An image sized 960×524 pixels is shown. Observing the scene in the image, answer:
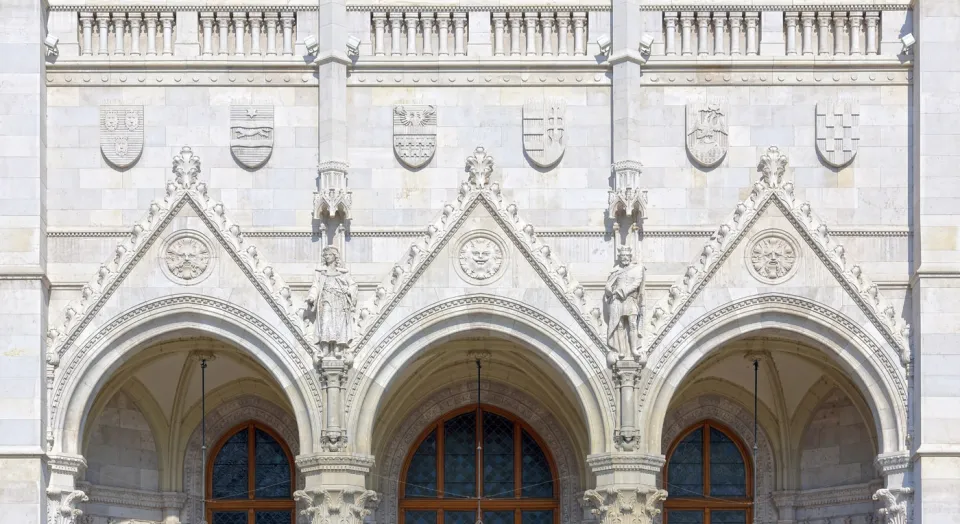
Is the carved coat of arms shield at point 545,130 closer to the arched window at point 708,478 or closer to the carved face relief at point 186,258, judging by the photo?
the carved face relief at point 186,258

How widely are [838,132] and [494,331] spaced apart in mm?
5352

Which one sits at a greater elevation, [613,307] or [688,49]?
[688,49]

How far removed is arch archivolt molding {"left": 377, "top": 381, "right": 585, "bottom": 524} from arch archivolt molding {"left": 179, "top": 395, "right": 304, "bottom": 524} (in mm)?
1376

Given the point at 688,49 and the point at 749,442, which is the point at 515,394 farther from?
the point at 688,49

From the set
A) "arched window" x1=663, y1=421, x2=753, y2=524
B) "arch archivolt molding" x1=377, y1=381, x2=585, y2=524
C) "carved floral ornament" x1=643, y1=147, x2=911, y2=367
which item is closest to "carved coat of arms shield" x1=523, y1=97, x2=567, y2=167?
"carved floral ornament" x1=643, y1=147, x2=911, y2=367

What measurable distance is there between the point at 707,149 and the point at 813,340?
2924 millimetres

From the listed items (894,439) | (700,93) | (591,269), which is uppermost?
(700,93)

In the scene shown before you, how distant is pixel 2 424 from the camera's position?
32094 millimetres

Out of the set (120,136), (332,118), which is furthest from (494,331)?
(120,136)

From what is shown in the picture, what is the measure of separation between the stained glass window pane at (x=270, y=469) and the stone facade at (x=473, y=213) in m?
1.40

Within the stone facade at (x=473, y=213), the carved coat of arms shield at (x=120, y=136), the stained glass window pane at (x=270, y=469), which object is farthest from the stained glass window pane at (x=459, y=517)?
the carved coat of arms shield at (x=120, y=136)

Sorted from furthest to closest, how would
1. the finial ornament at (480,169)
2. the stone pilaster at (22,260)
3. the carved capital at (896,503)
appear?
the finial ornament at (480,169) < the carved capital at (896,503) < the stone pilaster at (22,260)

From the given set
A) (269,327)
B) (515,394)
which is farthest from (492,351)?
(269,327)

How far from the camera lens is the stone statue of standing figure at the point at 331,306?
107 ft
